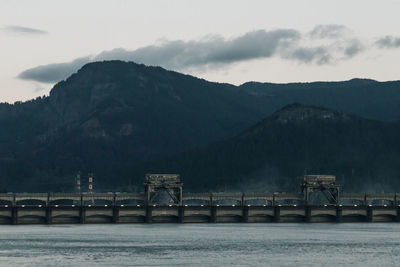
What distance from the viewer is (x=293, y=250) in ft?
571

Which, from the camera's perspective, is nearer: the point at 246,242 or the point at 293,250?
the point at 293,250

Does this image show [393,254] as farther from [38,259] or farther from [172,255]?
[38,259]

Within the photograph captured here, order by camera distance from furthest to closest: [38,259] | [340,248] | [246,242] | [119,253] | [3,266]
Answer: [246,242], [340,248], [119,253], [38,259], [3,266]

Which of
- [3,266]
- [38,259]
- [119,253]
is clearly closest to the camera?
[3,266]

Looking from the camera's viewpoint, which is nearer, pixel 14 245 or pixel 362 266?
pixel 362 266

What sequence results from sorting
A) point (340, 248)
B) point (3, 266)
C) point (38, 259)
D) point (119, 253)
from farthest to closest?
point (340, 248), point (119, 253), point (38, 259), point (3, 266)

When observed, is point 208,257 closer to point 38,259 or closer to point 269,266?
point 269,266

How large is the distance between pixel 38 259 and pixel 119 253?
1727 cm

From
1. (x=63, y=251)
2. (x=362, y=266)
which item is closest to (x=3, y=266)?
(x=63, y=251)

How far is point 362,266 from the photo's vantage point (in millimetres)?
144000

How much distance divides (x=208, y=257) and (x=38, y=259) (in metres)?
27.6

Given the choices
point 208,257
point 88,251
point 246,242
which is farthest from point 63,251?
point 246,242

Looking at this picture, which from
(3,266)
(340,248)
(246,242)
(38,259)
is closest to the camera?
(3,266)

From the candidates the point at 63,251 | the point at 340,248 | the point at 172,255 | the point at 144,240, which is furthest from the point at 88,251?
the point at 340,248
